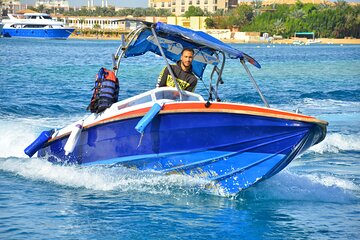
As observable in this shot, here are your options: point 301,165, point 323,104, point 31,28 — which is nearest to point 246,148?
point 301,165

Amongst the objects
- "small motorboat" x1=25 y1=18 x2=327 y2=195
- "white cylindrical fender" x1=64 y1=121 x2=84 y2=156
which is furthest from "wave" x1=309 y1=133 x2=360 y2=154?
"white cylindrical fender" x1=64 y1=121 x2=84 y2=156

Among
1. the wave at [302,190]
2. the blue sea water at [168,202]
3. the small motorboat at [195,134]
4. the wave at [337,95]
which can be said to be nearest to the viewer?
the blue sea water at [168,202]

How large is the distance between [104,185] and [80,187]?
41 cm

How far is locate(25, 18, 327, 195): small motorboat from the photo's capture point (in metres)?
10.2

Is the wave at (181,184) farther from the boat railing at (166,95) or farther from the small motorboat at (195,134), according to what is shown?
the boat railing at (166,95)

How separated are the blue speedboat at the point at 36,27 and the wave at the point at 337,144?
110388mm

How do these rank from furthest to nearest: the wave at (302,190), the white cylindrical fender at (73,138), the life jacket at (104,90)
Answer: the life jacket at (104,90)
the white cylindrical fender at (73,138)
the wave at (302,190)

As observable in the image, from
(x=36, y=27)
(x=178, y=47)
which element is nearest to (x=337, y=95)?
(x=178, y=47)

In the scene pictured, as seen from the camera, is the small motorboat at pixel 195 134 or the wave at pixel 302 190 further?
the wave at pixel 302 190

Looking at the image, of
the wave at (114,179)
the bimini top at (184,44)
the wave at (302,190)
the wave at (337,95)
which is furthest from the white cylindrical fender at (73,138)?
the wave at (337,95)

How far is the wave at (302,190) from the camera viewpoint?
1141 centimetres

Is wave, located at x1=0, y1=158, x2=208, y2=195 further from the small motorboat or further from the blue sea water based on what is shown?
the small motorboat

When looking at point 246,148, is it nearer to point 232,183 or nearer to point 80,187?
point 232,183

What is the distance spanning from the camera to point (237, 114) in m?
10.2
